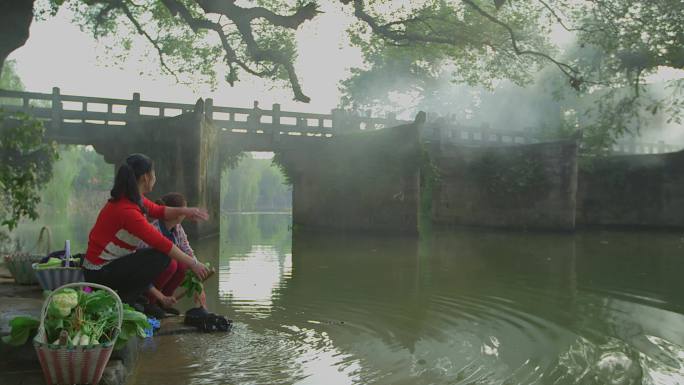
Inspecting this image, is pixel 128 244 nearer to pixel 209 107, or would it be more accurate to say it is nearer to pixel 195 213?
pixel 195 213

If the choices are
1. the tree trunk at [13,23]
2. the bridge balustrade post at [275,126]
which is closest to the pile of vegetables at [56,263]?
the tree trunk at [13,23]

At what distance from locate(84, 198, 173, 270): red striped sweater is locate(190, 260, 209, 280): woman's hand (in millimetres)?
185

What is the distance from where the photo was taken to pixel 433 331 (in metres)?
4.82

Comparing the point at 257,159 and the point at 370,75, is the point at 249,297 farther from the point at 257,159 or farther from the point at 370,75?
the point at 257,159

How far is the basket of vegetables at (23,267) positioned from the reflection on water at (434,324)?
59.8 inches

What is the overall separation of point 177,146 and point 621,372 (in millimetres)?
11302

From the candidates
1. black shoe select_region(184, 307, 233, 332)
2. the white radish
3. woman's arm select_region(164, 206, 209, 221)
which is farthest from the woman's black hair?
black shoe select_region(184, 307, 233, 332)

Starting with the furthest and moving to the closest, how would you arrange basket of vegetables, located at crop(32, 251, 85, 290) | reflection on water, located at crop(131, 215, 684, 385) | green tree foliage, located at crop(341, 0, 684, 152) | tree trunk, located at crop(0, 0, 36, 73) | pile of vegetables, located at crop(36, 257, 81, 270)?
1. green tree foliage, located at crop(341, 0, 684, 152)
2. tree trunk, located at crop(0, 0, 36, 73)
3. pile of vegetables, located at crop(36, 257, 81, 270)
4. basket of vegetables, located at crop(32, 251, 85, 290)
5. reflection on water, located at crop(131, 215, 684, 385)

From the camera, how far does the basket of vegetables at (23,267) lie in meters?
4.76

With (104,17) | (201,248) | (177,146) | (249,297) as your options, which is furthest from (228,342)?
(104,17)

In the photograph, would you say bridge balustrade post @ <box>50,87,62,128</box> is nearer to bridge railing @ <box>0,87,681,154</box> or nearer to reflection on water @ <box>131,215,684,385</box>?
bridge railing @ <box>0,87,681,154</box>

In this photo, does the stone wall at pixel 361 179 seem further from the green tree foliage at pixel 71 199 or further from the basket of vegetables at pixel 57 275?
the basket of vegetables at pixel 57 275

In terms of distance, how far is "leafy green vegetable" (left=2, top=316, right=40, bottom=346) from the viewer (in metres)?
2.93

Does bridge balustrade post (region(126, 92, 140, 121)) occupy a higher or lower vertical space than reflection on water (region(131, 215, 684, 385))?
higher
